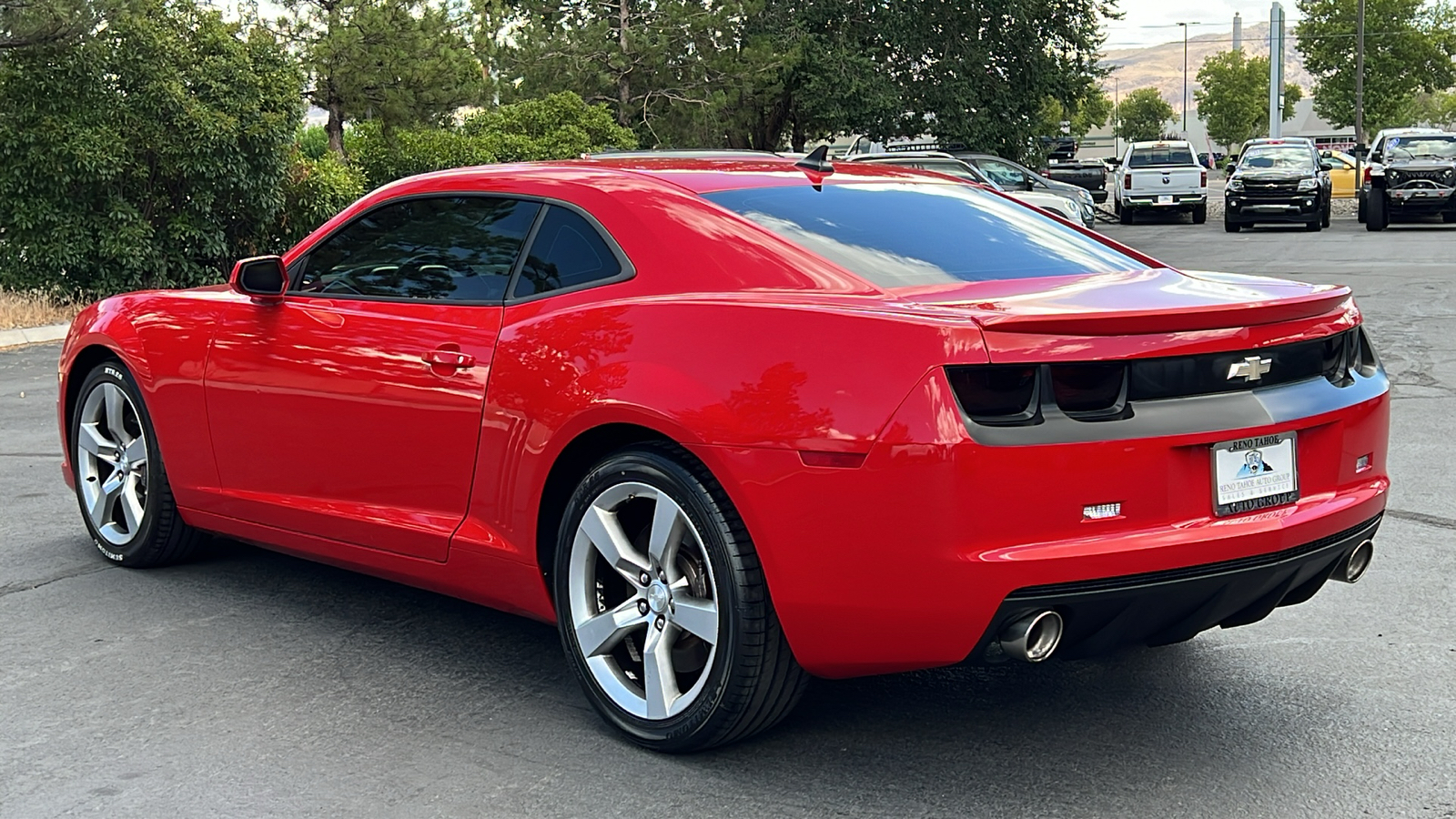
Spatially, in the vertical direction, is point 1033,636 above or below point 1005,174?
above

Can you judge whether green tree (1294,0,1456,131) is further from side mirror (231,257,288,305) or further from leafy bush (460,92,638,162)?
side mirror (231,257,288,305)

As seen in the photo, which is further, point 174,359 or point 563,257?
point 174,359

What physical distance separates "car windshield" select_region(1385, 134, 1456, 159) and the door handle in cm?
3153

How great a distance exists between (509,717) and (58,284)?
13.8m

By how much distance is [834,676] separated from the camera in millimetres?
3801

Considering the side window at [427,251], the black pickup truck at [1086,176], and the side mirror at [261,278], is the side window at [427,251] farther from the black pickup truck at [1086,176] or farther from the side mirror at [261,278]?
the black pickup truck at [1086,176]

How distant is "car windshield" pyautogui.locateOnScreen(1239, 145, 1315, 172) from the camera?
1273 inches

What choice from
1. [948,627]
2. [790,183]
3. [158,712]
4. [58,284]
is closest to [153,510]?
[158,712]

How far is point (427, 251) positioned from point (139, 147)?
43.1 ft

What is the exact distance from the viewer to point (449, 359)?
4.51m

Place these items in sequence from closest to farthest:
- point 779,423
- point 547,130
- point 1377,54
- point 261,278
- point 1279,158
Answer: point 779,423
point 261,278
point 547,130
point 1279,158
point 1377,54

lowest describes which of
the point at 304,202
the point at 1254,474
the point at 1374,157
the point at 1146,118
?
the point at 1146,118

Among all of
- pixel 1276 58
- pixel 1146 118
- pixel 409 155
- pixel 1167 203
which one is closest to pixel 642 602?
pixel 409 155

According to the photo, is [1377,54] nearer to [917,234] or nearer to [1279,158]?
[1279,158]
